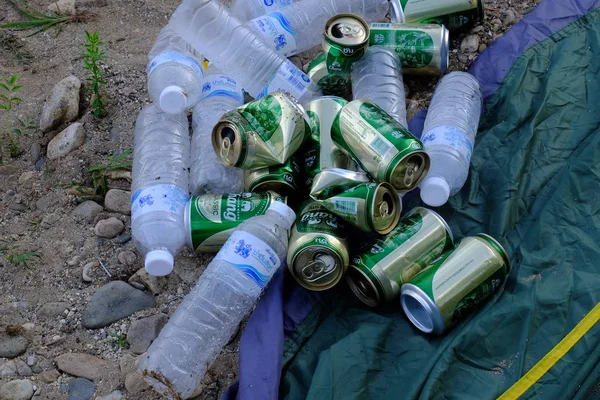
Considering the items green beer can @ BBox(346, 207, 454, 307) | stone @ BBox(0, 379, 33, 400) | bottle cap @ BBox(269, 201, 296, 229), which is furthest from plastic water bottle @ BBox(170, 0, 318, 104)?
stone @ BBox(0, 379, 33, 400)

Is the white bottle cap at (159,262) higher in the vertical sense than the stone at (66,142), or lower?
higher

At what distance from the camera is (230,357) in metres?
2.16

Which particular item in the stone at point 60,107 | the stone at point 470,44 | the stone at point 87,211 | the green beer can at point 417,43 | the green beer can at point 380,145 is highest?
the green beer can at point 380,145

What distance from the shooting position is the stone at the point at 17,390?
6.70 ft

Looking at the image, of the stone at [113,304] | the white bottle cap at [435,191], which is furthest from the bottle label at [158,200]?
the white bottle cap at [435,191]

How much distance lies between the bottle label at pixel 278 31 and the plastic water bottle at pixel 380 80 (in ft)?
1.12

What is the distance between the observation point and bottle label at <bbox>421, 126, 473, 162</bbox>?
2371 mm

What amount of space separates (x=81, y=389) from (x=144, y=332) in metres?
0.25

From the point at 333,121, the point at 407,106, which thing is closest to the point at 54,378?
the point at 333,121

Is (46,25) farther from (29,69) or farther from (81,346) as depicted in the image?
(81,346)

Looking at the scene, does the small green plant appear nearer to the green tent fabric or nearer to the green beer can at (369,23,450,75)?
the green beer can at (369,23,450,75)

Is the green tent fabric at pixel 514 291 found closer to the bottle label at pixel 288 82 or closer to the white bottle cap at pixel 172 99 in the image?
the bottle label at pixel 288 82

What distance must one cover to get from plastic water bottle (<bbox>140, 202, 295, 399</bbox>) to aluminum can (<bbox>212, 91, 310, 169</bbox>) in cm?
23

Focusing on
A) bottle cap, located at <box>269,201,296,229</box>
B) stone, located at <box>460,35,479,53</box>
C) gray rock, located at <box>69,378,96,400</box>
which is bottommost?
gray rock, located at <box>69,378,96,400</box>
